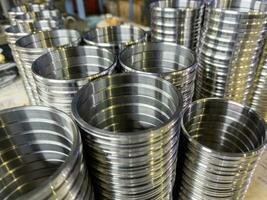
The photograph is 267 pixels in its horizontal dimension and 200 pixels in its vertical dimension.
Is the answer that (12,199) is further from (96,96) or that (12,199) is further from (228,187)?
(228,187)

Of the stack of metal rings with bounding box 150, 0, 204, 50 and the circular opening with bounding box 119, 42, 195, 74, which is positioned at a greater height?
the stack of metal rings with bounding box 150, 0, 204, 50

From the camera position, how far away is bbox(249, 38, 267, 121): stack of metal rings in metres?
1.10

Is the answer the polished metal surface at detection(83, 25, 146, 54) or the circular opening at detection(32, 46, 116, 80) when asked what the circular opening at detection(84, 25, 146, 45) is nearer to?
the polished metal surface at detection(83, 25, 146, 54)

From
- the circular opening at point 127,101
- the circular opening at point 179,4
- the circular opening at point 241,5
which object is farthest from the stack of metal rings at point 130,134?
the circular opening at point 179,4

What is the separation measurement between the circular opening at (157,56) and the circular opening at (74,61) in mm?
84

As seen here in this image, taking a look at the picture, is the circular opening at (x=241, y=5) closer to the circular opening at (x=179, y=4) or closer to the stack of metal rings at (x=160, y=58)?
the circular opening at (x=179, y=4)

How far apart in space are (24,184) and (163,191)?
0.41 m

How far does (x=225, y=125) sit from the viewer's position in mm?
889

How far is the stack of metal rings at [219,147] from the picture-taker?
63cm

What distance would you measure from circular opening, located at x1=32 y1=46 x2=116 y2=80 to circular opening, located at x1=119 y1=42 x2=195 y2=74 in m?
0.08

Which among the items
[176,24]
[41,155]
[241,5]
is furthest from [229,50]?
[41,155]

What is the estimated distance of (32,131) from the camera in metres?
0.61

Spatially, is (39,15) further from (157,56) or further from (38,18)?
(157,56)

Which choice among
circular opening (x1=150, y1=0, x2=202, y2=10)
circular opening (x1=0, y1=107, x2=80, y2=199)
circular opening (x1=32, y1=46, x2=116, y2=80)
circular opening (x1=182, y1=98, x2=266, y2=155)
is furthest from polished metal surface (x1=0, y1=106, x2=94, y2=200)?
circular opening (x1=150, y1=0, x2=202, y2=10)
